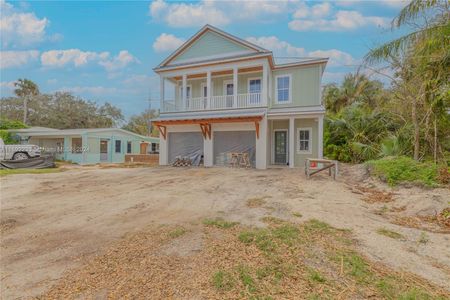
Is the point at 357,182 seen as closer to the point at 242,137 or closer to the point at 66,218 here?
the point at 242,137

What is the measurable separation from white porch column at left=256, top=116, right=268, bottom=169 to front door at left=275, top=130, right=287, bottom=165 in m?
2.39

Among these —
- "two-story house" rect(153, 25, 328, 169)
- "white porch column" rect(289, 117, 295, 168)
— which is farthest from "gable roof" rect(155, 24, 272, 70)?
"white porch column" rect(289, 117, 295, 168)

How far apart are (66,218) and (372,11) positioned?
553 inches

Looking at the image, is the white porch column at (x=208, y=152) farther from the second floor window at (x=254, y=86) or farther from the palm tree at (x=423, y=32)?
the palm tree at (x=423, y=32)

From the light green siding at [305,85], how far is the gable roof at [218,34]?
2.24 meters

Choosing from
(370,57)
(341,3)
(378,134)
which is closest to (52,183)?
(370,57)

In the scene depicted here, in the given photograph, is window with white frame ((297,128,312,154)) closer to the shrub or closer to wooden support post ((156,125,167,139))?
the shrub

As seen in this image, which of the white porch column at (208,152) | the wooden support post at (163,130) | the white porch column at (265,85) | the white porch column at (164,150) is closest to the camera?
the white porch column at (265,85)

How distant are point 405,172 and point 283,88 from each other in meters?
9.21

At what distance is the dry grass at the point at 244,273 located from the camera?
8.23 ft

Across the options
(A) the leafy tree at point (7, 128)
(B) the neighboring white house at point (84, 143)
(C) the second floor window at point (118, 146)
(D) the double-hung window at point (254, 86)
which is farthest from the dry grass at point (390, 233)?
(A) the leafy tree at point (7, 128)

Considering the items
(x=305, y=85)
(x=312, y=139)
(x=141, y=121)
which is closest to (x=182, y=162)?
(x=312, y=139)

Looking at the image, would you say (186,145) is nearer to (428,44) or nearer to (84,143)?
(84,143)

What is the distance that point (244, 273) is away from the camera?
2812 mm
